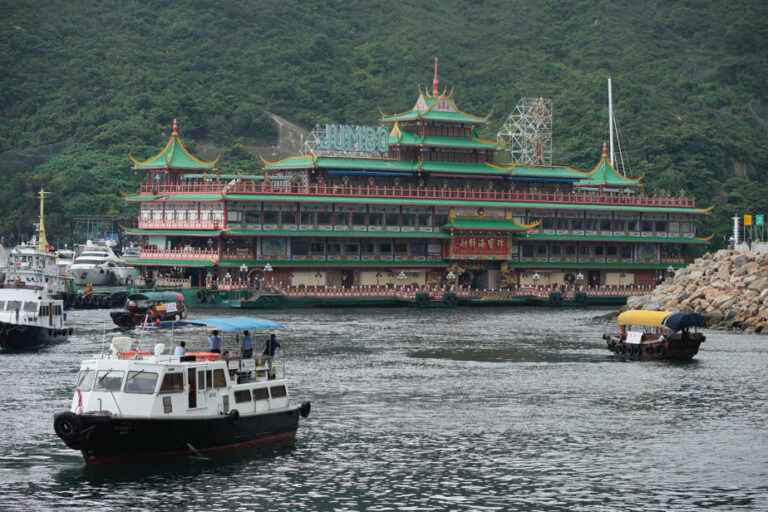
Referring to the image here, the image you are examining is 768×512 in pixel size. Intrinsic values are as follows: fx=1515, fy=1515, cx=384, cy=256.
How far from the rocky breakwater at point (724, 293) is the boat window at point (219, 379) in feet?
190

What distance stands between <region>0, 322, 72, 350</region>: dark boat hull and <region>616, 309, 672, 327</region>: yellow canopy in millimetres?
32268

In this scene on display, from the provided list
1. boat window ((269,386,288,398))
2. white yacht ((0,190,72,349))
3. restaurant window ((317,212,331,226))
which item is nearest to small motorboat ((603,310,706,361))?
white yacht ((0,190,72,349))

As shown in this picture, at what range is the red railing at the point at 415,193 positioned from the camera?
13700cm

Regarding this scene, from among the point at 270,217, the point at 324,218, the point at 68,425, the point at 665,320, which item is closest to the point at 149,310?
the point at 665,320

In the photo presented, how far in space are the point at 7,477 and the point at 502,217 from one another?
10724 centimetres

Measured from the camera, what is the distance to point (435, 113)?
486ft

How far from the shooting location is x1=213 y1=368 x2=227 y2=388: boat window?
50.9 m

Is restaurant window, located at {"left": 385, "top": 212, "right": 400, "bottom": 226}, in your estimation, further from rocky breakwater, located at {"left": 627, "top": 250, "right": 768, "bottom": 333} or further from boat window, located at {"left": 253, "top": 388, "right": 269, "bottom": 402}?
boat window, located at {"left": 253, "top": 388, "right": 269, "bottom": 402}

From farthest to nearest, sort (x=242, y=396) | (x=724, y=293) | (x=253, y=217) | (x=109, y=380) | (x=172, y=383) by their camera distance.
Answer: (x=253, y=217), (x=724, y=293), (x=242, y=396), (x=172, y=383), (x=109, y=380)

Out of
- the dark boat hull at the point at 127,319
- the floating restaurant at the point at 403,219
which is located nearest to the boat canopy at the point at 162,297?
the dark boat hull at the point at 127,319

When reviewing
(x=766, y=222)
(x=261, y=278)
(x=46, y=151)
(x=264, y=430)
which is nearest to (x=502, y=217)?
(x=261, y=278)

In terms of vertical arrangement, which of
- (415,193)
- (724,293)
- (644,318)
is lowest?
(644,318)

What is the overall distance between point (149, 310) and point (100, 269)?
1861 inches

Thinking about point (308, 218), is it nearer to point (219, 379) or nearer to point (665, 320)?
point (665, 320)
